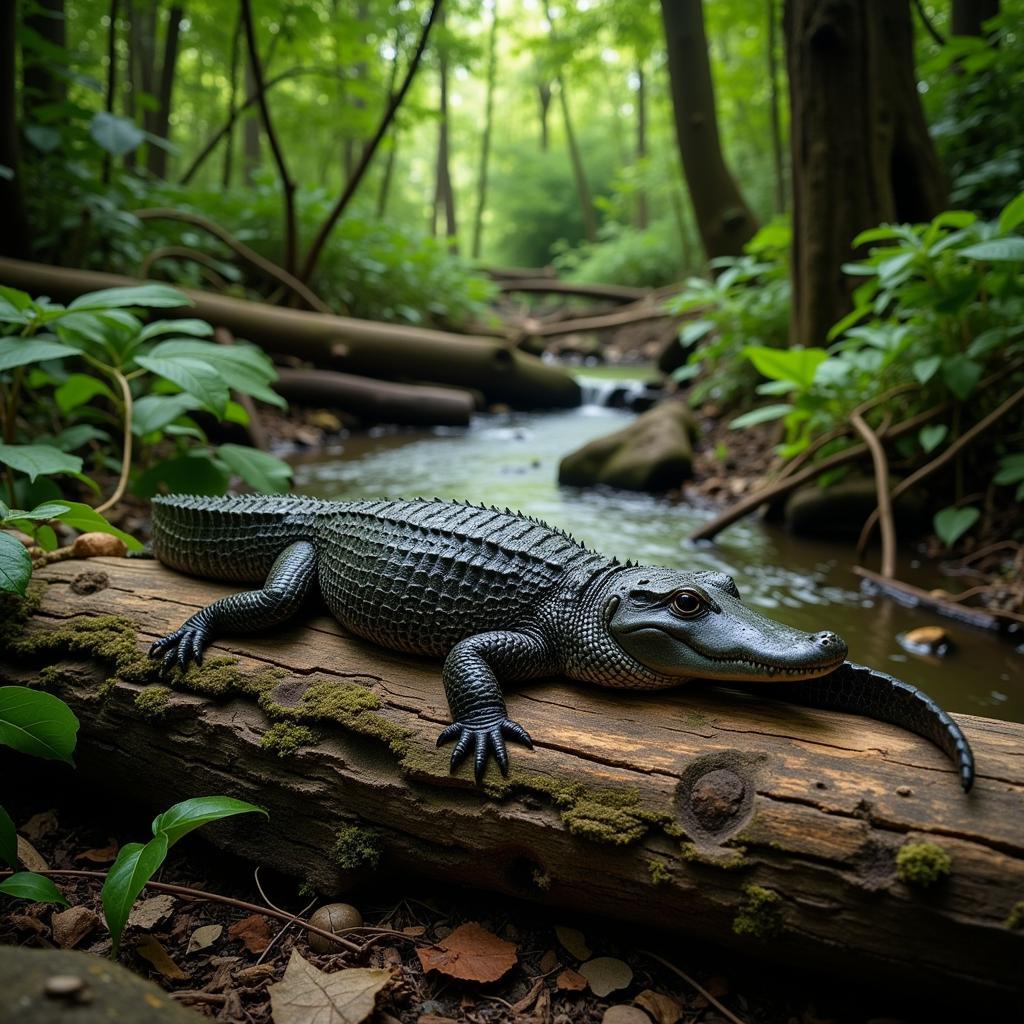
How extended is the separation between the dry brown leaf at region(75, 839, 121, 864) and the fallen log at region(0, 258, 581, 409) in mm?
5191

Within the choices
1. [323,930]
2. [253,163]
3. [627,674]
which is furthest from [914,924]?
[253,163]

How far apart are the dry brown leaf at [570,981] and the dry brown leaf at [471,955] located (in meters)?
0.12

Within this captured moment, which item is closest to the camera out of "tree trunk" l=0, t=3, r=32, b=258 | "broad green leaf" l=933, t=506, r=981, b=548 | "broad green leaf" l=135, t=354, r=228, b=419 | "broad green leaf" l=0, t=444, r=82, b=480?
"broad green leaf" l=0, t=444, r=82, b=480

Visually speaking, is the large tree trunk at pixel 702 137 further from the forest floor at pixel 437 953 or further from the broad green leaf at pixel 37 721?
the broad green leaf at pixel 37 721

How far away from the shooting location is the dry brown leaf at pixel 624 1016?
64.1 inches

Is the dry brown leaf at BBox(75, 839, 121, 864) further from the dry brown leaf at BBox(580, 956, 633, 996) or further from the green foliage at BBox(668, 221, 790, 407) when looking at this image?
the green foliage at BBox(668, 221, 790, 407)

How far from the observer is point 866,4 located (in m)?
5.43

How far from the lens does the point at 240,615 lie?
99.9 inches

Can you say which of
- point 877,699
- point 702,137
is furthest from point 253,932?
point 702,137

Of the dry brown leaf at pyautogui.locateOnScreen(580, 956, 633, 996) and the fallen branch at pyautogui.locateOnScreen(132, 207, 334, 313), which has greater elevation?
the fallen branch at pyautogui.locateOnScreen(132, 207, 334, 313)

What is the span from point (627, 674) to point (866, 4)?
19.8ft

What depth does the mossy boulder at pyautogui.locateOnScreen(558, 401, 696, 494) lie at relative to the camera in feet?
21.8

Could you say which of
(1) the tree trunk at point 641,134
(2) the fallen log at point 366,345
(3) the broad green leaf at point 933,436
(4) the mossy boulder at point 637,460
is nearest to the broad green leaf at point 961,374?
(3) the broad green leaf at point 933,436

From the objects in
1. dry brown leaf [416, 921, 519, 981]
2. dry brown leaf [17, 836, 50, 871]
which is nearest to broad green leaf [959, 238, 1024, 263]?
dry brown leaf [416, 921, 519, 981]
